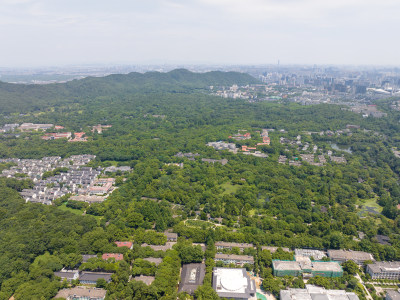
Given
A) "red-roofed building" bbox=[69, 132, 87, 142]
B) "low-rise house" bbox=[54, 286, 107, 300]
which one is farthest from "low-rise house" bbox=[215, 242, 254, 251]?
"red-roofed building" bbox=[69, 132, 87, 142]

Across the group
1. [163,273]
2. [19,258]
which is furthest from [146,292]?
[19,258]

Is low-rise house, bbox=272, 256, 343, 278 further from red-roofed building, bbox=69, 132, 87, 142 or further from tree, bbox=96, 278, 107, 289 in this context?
red-roofed building, bbox=69, 132, 87, 142

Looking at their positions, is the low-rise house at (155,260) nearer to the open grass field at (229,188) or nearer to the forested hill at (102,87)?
the open grass field at (229,188)

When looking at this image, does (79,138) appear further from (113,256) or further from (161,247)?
(161,247)

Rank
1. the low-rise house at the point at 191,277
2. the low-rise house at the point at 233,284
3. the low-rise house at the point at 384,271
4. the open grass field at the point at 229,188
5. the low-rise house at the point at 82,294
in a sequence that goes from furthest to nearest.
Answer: the open grass field at the point at 229,188, the low-rise house at the point at 384,271, the low-rise house at the point at 191,277, the low-rise house at the point at 233,284, the low-rise house at the point at 82,294

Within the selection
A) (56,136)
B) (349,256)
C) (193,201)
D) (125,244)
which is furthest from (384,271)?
(56,136)

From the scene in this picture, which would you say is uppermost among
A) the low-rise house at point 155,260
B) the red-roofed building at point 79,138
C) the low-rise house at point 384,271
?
the red-roofed building at point 79,138

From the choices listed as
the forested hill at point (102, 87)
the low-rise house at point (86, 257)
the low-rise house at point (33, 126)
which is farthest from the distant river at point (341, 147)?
the forested hill at point (102, 87)
